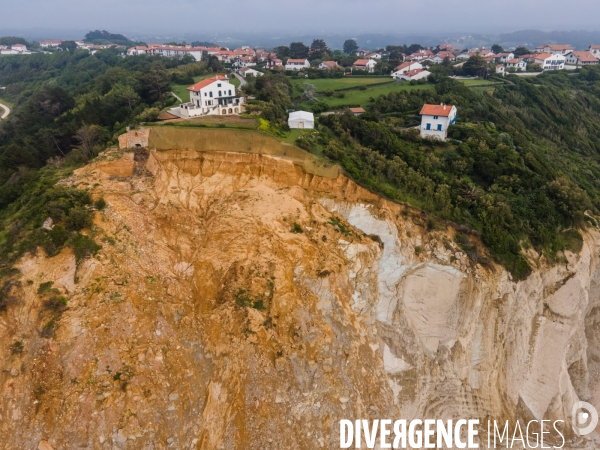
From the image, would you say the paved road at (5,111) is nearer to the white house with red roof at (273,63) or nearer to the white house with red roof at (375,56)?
the white house with red roof at (273,63)

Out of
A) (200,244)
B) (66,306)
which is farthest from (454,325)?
(66,306)

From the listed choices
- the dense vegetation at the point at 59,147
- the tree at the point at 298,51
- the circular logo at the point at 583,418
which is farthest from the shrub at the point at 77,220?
the tree at the point at 298,51

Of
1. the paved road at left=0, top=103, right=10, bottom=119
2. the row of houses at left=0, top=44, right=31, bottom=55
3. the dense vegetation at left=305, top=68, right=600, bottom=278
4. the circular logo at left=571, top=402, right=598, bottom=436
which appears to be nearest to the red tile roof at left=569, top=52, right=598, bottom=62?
the dense vegetation at left=305, top=68, right=600, bottom=278

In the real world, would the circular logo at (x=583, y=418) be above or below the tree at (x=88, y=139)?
below

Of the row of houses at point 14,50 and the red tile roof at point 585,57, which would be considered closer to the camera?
the red tile roof at point 585,57

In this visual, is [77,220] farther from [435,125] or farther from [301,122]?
[435,125]

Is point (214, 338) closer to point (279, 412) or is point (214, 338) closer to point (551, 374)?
point (279, 412)
